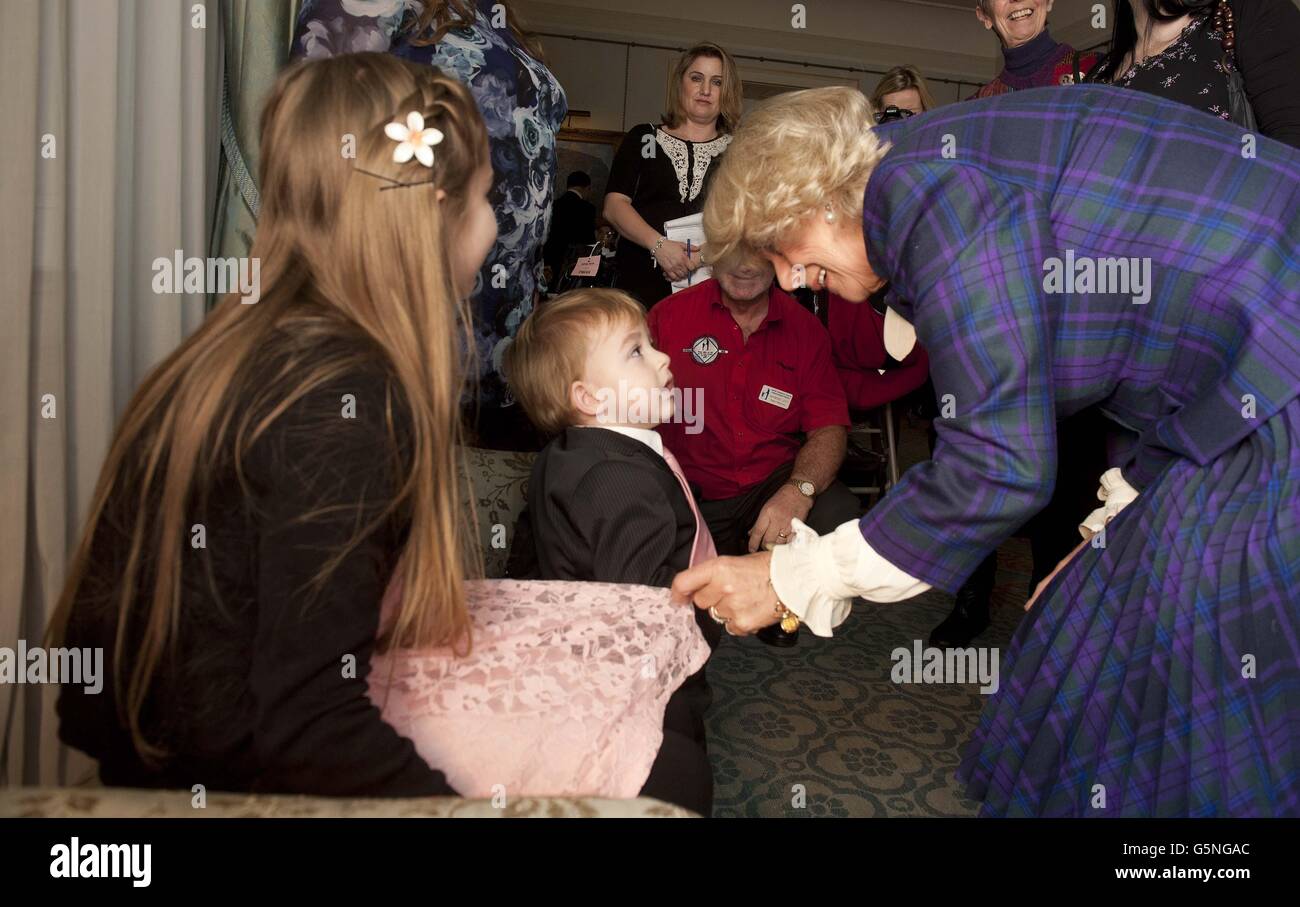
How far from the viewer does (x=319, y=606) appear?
886mm

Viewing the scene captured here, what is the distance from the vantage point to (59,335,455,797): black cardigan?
Answer: 2.89 feet

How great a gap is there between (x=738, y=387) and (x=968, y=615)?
963 millimetres

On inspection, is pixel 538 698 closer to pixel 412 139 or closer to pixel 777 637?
pixel 412 139

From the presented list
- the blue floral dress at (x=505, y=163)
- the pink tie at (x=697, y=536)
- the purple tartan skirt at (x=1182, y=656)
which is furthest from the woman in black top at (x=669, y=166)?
the purple tartan skirt at (x=1182, y=656)

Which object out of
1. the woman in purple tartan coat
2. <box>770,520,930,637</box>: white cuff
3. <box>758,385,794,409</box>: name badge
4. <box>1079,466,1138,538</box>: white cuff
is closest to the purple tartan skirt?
the woman in purple tartan coat

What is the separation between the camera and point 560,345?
6.05ft

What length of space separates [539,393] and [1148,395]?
3.39 ft

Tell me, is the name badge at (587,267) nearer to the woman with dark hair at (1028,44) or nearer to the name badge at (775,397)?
the name badge at (775,397)

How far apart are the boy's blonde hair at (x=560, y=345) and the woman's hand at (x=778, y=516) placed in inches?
33.5

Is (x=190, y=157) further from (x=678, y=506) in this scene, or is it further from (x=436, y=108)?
(x=678, y=506)

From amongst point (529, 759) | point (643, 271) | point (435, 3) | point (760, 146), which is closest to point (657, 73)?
point (643, 271)

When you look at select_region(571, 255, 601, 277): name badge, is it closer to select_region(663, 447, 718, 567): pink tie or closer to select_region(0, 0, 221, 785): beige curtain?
select_region(663, 447, 718, 567): pink tie

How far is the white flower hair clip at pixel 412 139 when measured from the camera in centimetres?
102
